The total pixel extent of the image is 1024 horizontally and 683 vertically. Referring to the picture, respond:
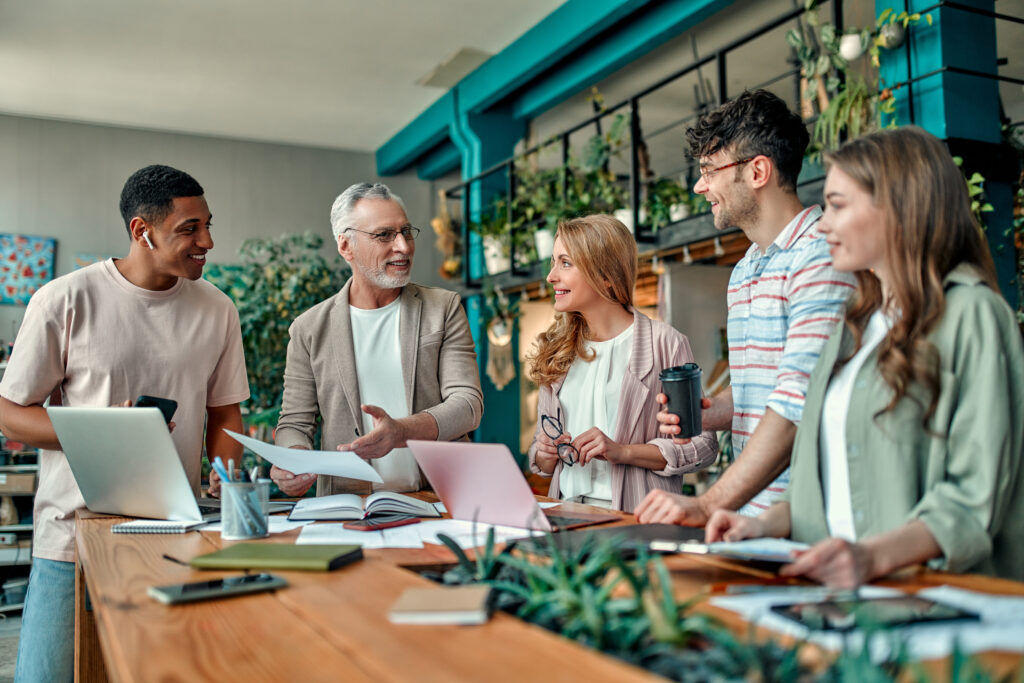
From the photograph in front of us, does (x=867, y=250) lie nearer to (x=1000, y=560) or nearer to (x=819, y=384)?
(x=819, y=384)

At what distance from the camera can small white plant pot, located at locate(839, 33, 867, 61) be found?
369 cm

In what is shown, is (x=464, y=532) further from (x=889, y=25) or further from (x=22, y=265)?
(x=22, y=265)

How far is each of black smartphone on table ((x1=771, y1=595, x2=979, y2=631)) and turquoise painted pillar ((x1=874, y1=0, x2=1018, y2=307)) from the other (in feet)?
9.88

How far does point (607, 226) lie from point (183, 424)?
1243 millimetres

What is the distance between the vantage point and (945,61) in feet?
11.7

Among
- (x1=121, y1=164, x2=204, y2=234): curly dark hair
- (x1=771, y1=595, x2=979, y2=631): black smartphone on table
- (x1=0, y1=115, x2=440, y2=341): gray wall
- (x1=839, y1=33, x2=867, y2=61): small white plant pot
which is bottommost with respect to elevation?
(x1=771, y1=595, x2=979, y2=631): black smartphone on table

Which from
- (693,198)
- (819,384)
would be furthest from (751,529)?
(693,198)

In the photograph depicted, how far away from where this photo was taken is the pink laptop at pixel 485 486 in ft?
5.08

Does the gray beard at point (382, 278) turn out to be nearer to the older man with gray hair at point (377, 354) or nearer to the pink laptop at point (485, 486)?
the older man with gray hair at point (377, 354)

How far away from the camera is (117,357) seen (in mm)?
2092

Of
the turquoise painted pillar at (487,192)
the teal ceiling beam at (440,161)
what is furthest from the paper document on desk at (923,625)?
the teal ceiling beam at (440,161)

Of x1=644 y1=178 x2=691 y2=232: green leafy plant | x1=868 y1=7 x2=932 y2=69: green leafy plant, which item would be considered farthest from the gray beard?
x1=644 y1=178 x2=691 y2=232: green leafy plant

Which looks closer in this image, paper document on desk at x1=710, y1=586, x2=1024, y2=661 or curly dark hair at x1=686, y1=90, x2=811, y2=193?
paper document on desk at x1=710, y1=586, x2=1024, y2=661

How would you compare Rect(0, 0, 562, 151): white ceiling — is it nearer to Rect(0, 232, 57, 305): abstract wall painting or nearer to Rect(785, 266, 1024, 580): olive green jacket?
Rect(0, 232, 57, 305): abstract wall painting
